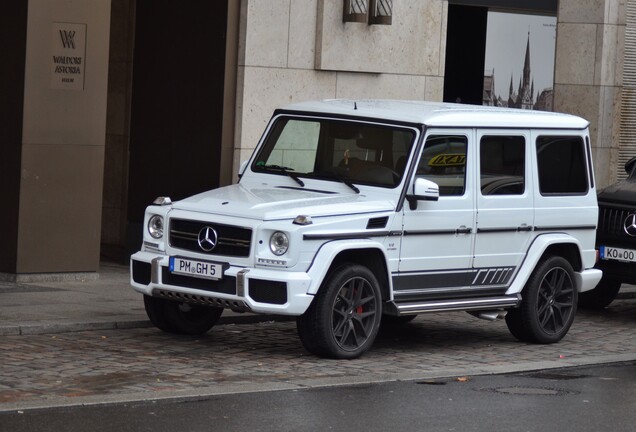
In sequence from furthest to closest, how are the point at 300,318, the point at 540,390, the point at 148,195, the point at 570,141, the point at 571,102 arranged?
1. the point at 571,102
2. the point at 148,195
3. the point at 570,141
4. the point at 300,318
5. the point at 540,390

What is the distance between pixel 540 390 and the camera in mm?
10391

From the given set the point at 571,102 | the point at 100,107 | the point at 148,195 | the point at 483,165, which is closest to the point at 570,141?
the point at 483,165

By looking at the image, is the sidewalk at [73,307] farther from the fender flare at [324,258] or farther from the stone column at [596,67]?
the stone column at [596,67]

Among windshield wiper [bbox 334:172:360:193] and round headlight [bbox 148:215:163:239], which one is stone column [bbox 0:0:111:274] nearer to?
round headlight [bbox 148:215:163:239]

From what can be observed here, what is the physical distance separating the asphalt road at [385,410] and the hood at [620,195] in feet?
15.9

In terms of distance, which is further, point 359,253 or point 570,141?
point 570,141

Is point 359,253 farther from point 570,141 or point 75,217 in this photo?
point 75,217

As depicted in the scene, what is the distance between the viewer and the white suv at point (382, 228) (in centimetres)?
1105

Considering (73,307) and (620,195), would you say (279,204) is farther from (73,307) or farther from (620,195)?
(620,195)

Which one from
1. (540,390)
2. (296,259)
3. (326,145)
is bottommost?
(540,390)

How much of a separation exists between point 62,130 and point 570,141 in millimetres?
5324

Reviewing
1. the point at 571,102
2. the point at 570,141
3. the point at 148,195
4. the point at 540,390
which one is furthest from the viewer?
the point at 571,102

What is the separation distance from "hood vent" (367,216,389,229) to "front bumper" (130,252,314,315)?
788 mm

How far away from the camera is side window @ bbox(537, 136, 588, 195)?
1305 cm
